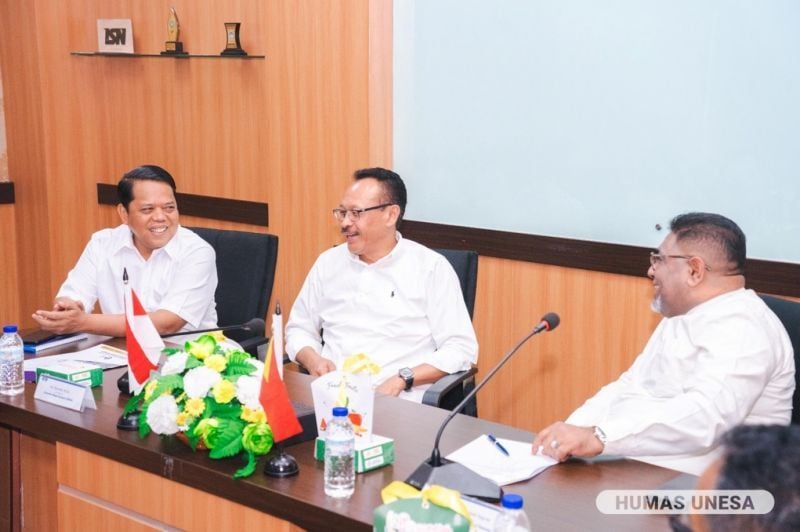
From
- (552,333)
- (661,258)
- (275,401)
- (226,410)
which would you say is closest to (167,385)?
(226,410)

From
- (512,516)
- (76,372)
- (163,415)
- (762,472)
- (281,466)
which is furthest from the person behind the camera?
(76,372)

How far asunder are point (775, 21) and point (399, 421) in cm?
180

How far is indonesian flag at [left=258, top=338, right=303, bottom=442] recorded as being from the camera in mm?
2053

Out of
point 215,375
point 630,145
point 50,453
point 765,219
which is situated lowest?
point 50,453

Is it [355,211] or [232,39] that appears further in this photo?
[232,39]

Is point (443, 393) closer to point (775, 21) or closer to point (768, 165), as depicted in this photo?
point (768, 165)

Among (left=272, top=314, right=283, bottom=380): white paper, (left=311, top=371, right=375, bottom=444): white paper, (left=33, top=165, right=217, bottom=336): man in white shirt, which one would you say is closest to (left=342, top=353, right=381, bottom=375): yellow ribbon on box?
(left=311, top=371, right=375, bottom=444): white paper

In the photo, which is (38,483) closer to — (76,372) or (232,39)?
(76,372)

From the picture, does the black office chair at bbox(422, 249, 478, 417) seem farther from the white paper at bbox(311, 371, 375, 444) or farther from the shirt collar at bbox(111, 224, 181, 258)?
the shirt collar at bbox(111, 224, 181, 258)

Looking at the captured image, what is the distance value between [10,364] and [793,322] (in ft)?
6.80

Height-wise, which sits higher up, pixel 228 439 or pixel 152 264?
pixel 152 264

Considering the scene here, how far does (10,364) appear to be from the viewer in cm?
263

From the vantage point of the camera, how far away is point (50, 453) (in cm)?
259

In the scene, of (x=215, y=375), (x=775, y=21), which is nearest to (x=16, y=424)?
(x=215, y=375)
